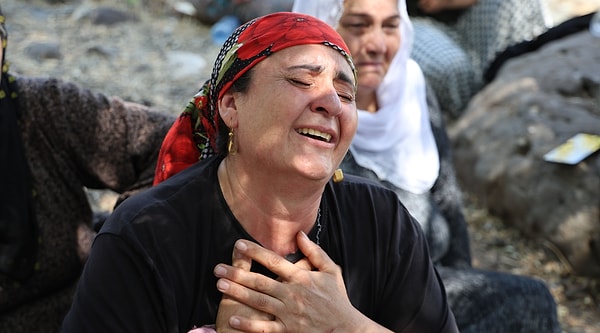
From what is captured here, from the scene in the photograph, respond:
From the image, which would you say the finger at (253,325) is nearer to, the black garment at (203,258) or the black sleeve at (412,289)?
the black garment at (203,258)

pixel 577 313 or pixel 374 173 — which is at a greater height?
pixel 374 173

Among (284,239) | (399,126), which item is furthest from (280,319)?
(399,126)

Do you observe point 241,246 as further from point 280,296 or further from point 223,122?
point 223,122

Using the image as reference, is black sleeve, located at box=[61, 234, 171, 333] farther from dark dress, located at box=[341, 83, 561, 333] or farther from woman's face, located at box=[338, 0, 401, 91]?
woman's face, located at box=[338, 0, 401, 91]

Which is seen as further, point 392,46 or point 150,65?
point 150,65

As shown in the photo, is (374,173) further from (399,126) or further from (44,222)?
(44,222)

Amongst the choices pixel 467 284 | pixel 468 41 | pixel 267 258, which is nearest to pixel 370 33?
pixel 467 284

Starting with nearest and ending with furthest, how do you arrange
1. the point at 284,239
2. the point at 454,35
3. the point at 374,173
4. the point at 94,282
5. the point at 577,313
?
the point at 94,282, the point at 284,239, the point at 374,173, the point at 577,313, the point at 454,35

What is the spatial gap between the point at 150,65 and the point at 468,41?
2.50 meters

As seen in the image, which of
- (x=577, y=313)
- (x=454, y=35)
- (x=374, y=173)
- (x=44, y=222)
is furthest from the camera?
(x=454, y=35)

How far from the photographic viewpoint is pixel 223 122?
2.08m

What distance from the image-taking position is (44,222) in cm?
273

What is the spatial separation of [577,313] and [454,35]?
2676 mm

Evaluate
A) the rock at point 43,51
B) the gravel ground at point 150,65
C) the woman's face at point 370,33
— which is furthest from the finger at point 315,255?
the rock at point 43,51
